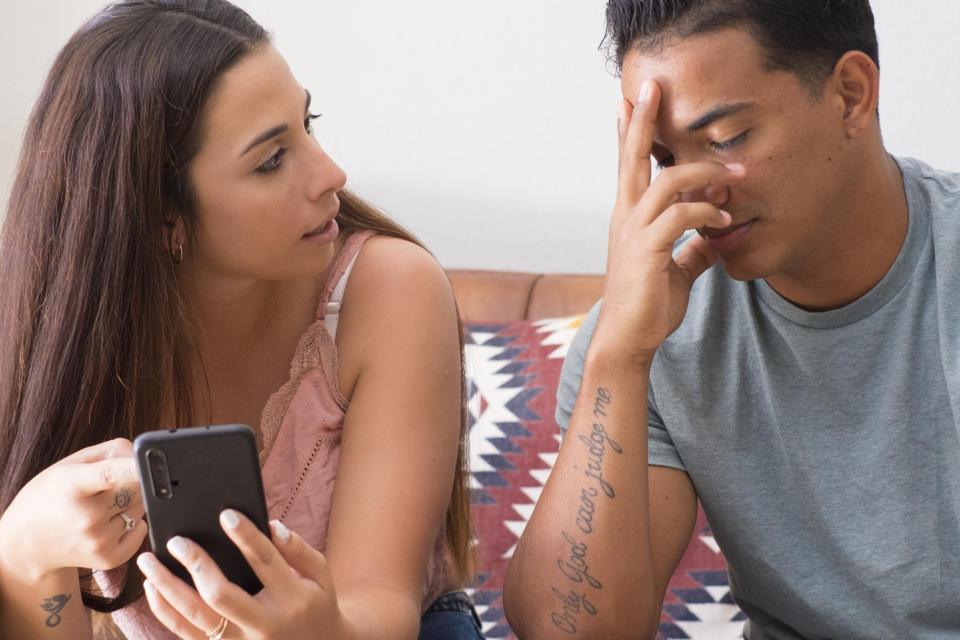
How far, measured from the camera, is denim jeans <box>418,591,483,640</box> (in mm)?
Result: 1236

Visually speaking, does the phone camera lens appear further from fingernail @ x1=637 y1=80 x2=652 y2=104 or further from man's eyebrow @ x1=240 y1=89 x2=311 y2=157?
fingernail @ x1=637 y1=80 x2=652 y2=104

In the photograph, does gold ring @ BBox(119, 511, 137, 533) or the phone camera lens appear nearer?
the phone camera lens

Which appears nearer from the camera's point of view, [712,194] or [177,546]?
[177,546]

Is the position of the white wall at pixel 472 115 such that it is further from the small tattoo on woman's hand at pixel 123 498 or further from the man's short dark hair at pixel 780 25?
the small tattoo on woman's hand at pixel 123 498

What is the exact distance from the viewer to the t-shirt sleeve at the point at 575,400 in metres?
1.21

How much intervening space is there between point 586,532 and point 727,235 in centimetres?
34

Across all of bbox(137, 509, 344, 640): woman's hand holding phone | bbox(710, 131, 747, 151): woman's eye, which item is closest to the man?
bbox(710, 131, 747, 151): woman's eye

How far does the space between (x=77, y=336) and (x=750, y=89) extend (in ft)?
2.39

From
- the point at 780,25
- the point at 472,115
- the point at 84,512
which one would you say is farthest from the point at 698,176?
the point at 472,115

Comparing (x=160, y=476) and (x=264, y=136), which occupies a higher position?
(x=264, y=136)

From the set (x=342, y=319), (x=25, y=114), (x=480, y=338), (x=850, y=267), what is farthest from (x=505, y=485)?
(x=25, y=114)

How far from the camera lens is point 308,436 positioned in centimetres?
123

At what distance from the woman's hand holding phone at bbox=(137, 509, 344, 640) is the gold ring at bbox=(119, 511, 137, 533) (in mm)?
141

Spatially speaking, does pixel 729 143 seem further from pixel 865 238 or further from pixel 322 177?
pixel 322 177
